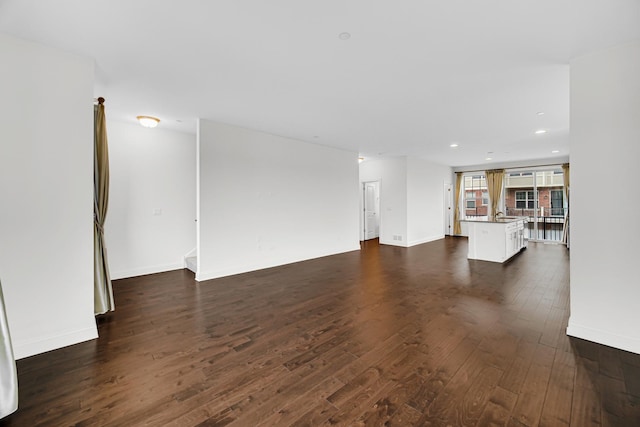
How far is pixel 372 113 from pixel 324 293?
2.93 metres

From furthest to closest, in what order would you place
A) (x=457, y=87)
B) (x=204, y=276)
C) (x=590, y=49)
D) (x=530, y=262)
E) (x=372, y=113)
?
(x=530, y=262), (x=204, y=276), (x=372, y=113), (x=457, y=87), (x=590, y=49)

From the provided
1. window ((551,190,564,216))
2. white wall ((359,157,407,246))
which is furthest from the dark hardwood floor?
window ((551,190,564,216))

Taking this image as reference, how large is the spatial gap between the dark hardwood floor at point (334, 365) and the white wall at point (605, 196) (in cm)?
33

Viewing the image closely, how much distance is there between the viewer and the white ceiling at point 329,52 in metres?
1.97

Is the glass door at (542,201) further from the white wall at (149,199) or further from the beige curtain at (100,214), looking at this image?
the beige curtain at (100,214)

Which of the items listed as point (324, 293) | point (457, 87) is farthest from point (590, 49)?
point (324, 293)

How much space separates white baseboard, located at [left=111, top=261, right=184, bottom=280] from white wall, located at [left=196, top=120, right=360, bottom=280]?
1.21 meters

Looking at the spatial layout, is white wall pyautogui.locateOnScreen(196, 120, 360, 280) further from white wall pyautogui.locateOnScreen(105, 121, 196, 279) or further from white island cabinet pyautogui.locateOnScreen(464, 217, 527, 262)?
white island cabinet pyautogui.locateOnScreen(464, 217, 527, 262)

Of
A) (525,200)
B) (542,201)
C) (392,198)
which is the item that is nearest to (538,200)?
(542,201)

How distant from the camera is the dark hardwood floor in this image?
1.68 meters

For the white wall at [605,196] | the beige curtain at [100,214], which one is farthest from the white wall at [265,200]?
the white wall at [605,196]

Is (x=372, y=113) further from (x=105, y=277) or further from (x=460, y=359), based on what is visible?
(x=105, y=277)

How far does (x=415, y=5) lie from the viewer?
1899mm

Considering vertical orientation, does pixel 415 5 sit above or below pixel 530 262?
above
